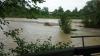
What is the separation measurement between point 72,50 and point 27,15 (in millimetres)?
1161

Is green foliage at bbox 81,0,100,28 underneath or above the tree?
underneath

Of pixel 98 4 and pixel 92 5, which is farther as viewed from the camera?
pixel 92 5

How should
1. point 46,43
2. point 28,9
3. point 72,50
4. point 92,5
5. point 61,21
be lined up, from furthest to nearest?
point 92,5
point 61,21
point 46,43
point 28,9
point 72,50

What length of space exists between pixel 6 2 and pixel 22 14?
28cm

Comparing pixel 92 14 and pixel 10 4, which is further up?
pixel 10 4

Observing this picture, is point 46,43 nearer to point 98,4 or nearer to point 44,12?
point 44,12

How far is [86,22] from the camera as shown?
976 inches

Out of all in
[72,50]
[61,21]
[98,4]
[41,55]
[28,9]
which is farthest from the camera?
[98,4]

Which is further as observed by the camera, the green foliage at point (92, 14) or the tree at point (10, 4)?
the green foliage at point (92, 14)

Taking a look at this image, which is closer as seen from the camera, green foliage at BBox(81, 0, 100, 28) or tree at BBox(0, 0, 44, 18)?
tree at BBox(0, 0, 44, 18)

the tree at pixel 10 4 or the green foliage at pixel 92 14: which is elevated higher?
the tree at pixel 10 4

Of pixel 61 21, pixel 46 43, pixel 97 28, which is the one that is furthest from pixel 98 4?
pixel 46 43

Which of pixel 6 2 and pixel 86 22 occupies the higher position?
pixel 6 2

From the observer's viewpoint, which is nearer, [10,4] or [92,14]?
[10,4]
